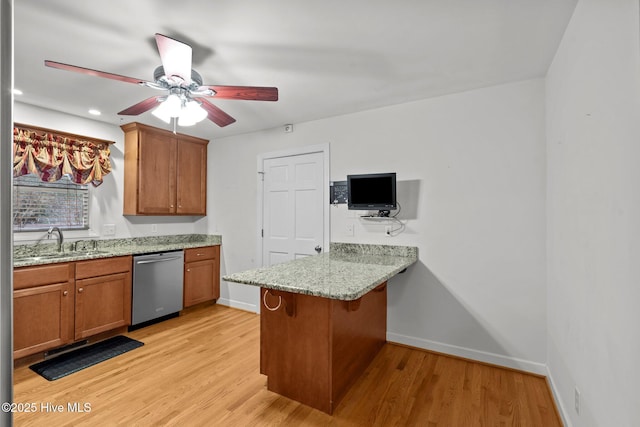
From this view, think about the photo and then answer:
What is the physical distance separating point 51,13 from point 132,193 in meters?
2.36

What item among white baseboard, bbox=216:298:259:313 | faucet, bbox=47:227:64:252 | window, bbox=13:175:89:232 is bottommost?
white baseboard, bbox=216:298:259:313

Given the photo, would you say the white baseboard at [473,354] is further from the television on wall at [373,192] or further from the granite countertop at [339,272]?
the television on wall at [373,192]

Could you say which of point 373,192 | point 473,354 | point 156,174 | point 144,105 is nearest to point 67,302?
point 156,174

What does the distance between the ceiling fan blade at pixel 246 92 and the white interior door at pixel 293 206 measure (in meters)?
1.53

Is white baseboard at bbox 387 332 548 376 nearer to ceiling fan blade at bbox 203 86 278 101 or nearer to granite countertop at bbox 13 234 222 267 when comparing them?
ceiling fan blade at bbox 203 86 278 101

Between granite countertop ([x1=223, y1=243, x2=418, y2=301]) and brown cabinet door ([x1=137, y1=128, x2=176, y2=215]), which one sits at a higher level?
brown cabinet door ([x1=137, y1=128, x2=176, y2=215])

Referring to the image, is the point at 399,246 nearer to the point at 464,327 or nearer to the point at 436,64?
the point at 464,327

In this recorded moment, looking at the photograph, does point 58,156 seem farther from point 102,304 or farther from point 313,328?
point 313,328

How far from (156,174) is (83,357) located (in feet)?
7.03

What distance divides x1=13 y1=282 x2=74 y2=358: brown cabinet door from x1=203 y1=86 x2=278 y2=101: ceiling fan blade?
2416mm

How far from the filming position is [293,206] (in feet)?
12.2

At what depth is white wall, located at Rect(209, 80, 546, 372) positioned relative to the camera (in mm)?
2494

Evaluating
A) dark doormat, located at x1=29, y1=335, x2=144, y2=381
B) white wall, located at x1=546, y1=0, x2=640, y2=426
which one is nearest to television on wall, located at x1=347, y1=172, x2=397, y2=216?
white wall, located at x1=546, y1=0, x2=640, y2=426

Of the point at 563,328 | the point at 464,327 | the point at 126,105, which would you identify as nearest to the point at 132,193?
the point at 126,105
